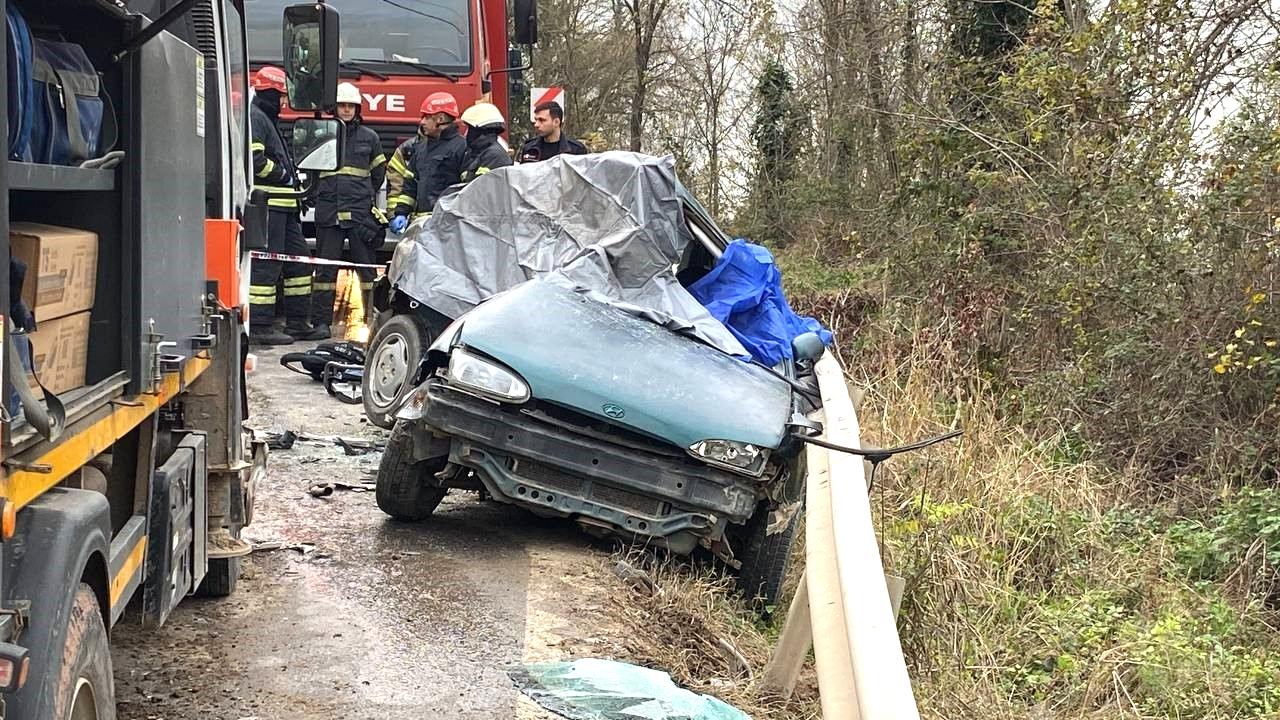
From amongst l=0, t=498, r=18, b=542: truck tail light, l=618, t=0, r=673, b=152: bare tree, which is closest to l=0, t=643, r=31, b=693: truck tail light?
l=0, t=498, r=18, b=542: truck tail light

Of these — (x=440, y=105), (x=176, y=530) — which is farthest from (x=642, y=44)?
(x=176, y=530)

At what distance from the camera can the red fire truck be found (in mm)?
12219

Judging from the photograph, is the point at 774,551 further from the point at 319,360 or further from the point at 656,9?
the point at 656,9

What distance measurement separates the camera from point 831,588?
3287 millimetres

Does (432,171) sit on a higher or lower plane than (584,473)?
higher

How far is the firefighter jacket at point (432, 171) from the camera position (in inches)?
425

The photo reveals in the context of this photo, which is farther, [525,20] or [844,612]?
[525,20]

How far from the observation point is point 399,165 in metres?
11.4

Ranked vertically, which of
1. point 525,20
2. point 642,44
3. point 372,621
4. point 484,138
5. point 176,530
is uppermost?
→ point 642,44

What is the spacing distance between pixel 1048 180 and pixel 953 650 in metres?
5.96

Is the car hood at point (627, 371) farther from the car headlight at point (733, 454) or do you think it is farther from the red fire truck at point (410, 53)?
the red fire truck at point (410, 53)

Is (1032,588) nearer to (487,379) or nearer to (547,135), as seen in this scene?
(487,379)

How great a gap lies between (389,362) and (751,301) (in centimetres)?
199

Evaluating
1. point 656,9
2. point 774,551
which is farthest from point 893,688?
point 656,9
